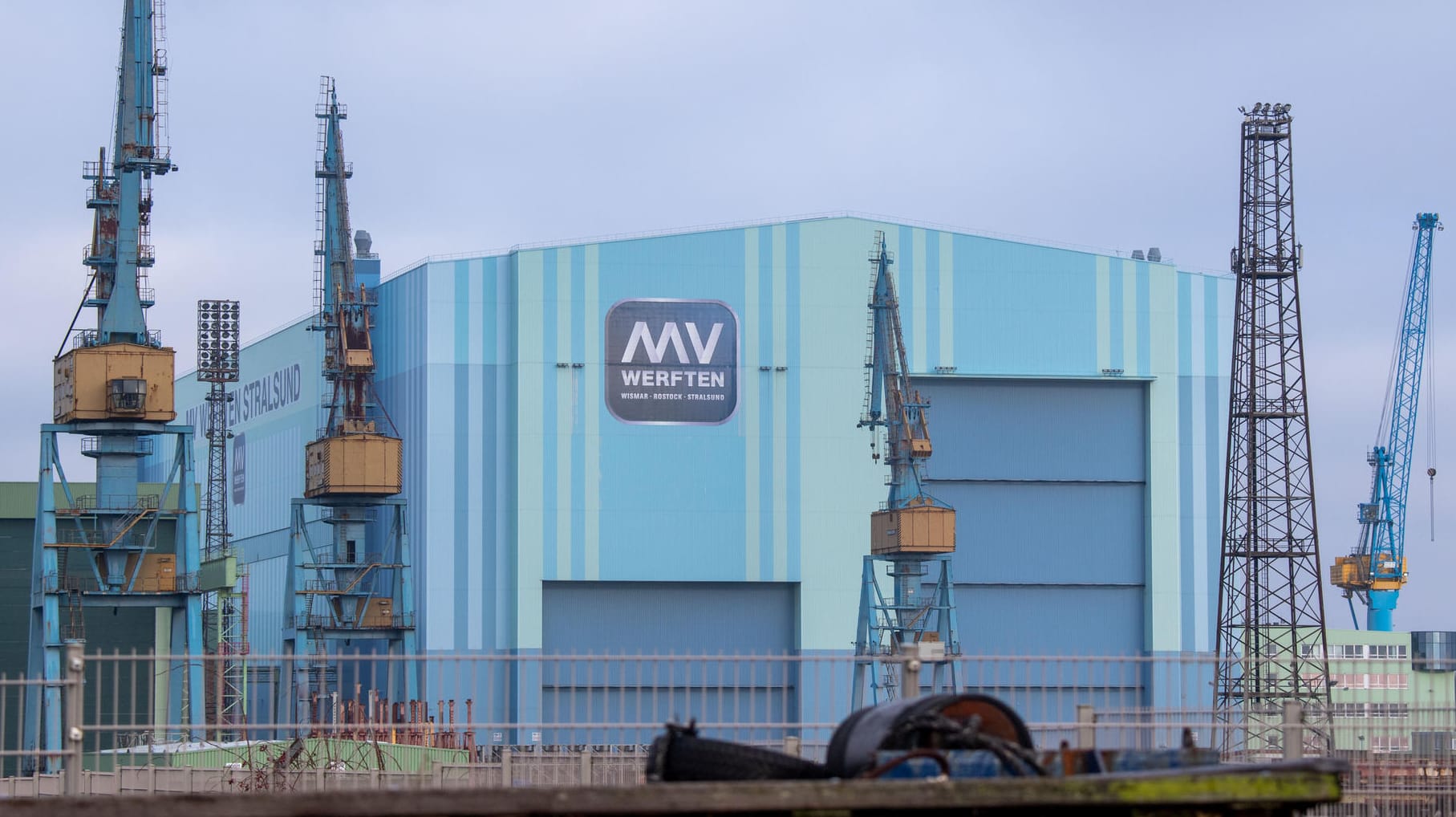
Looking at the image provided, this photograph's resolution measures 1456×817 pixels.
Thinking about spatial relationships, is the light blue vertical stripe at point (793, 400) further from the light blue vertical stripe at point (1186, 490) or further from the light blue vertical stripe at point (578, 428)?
the light blue vertical stripe at point (1186, 490)

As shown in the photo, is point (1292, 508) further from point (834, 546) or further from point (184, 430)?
point (184, 430)

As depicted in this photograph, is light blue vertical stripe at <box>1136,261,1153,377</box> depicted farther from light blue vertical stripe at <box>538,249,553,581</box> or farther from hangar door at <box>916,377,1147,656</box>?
light blue vertical stripe at <box>538,249,553,581</box>

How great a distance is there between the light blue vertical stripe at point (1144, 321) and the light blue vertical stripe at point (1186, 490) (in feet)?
3.79

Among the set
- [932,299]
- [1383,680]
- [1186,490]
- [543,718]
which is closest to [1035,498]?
[1186,490]

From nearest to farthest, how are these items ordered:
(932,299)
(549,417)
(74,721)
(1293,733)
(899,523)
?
(74,721) < (1293,733) < (899,523) < (549,417) < (932,299)

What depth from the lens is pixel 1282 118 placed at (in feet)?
193

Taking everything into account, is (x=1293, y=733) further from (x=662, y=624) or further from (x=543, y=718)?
(x=662, y=624)

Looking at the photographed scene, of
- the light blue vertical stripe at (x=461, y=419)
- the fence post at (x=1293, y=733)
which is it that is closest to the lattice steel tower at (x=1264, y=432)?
the light blue vertical stripe at (x=461, y=419)

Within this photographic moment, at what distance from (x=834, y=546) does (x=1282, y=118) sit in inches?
782

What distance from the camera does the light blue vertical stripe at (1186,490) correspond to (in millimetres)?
64188

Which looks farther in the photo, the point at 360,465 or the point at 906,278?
the point at 906,278

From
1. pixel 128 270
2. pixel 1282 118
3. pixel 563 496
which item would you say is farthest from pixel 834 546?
pixel 128 270

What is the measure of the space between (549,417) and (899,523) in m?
12.3

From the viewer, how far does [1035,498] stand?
63.7 m
